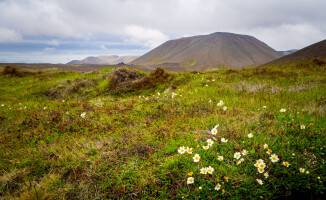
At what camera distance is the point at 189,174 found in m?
2.48

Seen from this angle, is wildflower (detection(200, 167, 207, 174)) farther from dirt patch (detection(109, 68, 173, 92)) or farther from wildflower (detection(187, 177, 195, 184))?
dirt patch (detection(109, 68, 173, 92))

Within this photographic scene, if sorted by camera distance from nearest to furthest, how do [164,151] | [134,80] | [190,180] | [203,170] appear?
[190,180], [203,170], [164,151], [134,80]

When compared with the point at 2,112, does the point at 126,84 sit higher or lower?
higher

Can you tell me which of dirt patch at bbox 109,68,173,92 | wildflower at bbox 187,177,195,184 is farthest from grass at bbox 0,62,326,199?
dirt patch at bbox 109,68,173,92

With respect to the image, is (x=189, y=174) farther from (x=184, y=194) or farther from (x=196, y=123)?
(x=196, y=123)

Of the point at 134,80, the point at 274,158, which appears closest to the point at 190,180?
the point at 274,158

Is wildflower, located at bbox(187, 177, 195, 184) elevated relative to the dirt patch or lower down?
lower down

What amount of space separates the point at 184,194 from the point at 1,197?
9.67ft

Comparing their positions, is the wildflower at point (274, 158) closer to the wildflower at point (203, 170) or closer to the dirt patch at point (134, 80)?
the wildflower at point (203, 170)

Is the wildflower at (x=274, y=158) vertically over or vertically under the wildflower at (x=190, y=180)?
over

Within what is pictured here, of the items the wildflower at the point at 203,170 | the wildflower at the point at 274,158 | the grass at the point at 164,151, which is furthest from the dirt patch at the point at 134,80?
the wildflower at the point at 274,158

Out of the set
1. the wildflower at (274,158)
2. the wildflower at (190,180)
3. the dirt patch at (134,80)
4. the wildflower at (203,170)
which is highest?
the dirt patch at (134,80)

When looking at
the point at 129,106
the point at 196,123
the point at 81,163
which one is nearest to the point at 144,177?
the point at 81,163

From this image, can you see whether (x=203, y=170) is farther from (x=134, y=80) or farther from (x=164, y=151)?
(x=134, y=80)
